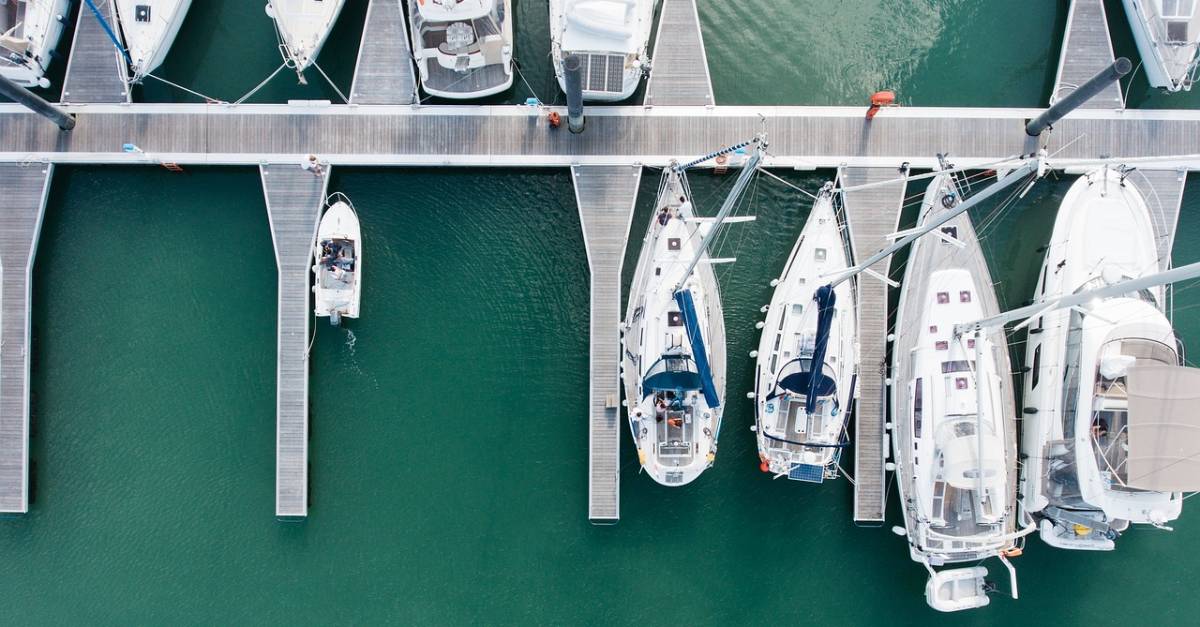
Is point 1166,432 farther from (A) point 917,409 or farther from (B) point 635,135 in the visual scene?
(B) point 635,135

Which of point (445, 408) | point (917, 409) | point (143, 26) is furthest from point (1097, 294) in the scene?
point (143, 26)

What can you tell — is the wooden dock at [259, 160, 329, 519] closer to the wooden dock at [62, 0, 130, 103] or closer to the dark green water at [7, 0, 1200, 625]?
the dark green water at [7, 0, 1200, 625]

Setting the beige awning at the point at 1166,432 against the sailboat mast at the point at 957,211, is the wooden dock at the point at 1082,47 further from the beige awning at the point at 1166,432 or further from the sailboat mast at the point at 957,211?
the beige awning at the point at 1166,432

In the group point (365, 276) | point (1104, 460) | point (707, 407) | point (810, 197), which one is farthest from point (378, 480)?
point (1104, 460)

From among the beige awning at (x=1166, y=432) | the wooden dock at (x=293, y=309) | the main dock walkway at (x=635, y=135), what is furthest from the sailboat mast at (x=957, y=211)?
the wooden dock at (x=293, y=309)

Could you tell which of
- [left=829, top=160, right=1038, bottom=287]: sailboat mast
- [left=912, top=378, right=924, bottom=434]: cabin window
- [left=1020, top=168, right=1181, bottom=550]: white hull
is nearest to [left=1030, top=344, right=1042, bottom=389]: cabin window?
[left=1020, top=168, right=1181, bottom=550]: white hull

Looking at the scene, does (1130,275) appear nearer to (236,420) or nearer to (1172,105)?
(1172,105)
